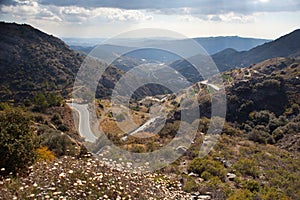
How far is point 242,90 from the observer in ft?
119

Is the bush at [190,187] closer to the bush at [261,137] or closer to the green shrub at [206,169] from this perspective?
the green shrub at [206,169]

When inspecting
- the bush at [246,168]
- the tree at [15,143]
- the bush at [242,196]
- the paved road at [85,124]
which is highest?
the tree at [15,143]

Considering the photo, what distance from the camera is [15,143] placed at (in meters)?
7.96

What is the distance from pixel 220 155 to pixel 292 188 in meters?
5.38

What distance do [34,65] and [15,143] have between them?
7275cm

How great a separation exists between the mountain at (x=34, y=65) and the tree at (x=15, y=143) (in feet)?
172

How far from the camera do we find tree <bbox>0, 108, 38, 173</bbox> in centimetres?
756

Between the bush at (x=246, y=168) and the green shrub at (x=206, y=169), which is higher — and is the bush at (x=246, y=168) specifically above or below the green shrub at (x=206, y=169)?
below

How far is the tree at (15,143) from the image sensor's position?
24.8 feet

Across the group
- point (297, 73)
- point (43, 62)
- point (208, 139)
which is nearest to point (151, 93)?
point (43, 62)

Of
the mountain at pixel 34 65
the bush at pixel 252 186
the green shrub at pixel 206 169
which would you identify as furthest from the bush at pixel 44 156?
the mountain at pixel 34 65

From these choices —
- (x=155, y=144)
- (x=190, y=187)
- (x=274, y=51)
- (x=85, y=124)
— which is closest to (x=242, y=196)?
(x=190, y=187)

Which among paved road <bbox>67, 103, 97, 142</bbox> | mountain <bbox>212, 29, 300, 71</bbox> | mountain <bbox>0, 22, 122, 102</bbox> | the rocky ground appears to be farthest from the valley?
mountain <bbox>212, 29, 300, 71</bbox>

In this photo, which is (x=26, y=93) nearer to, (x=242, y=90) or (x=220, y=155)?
(x=242, y=90)
